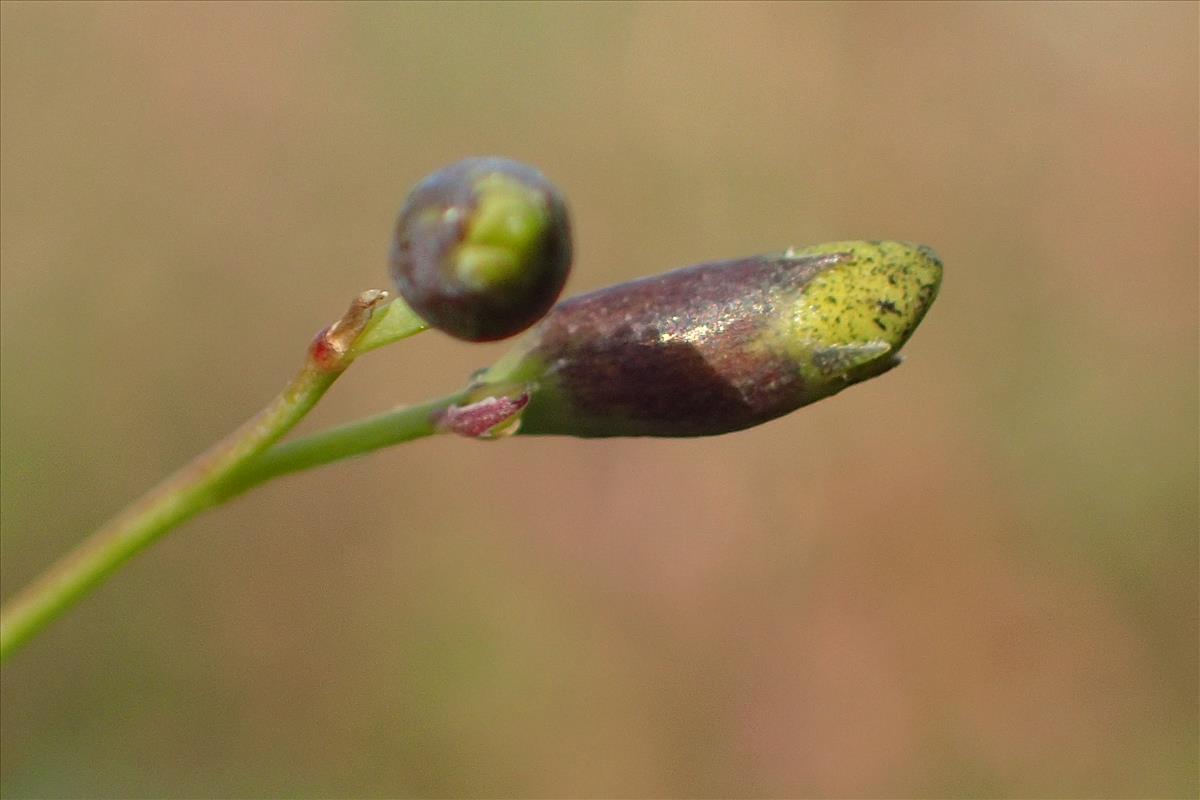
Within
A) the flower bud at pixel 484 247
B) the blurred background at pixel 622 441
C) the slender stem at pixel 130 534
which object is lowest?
the blurred background at pixel 622 441

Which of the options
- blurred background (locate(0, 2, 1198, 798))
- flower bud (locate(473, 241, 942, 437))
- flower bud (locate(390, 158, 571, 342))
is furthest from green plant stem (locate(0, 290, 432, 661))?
blurred background (locate(0, 2, 1198, 798))

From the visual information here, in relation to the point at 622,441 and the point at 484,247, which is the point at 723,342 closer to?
the point at 484,247

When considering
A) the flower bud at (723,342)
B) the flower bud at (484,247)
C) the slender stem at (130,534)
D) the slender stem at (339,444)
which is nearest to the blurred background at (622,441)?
the slender stem at (130,534)

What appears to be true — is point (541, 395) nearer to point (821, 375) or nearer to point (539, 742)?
point (821, 375)

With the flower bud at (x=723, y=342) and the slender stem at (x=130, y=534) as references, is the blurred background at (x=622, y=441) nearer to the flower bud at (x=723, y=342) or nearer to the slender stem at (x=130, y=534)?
the slender stem at (x=130, y=534)

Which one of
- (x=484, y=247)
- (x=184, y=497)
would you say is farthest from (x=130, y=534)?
(x=484, y=247)

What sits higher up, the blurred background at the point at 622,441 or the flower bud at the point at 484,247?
the flower bud at the point at 484,247
